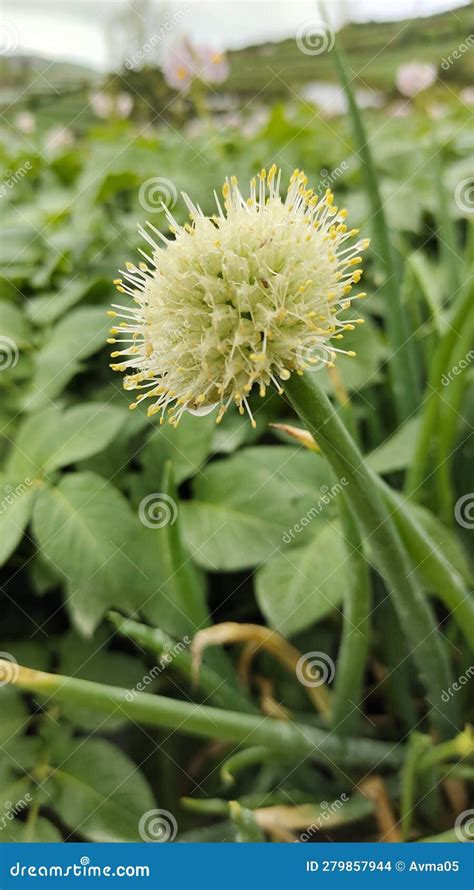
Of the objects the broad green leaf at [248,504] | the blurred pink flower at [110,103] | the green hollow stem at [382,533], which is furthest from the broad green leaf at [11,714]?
the blurred pink flower at [110,103]

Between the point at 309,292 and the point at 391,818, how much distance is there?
54 centimetres

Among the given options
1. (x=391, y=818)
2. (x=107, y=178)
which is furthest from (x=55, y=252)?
(x=391, y=818)

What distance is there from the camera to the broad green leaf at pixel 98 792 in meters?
0.74

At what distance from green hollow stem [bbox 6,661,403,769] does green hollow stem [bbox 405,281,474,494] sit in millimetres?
261

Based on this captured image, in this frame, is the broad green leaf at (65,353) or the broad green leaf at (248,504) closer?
the broad green leaf at (248,504)

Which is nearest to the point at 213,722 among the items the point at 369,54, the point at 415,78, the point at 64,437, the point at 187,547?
the point at 187,547

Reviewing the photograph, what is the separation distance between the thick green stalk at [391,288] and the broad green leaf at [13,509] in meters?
0.40

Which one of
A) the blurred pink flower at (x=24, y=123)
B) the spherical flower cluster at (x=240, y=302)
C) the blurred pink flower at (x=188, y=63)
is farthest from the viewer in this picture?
the blurred pink flower at (x=24, y=123)

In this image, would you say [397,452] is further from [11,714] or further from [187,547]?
[11,714]

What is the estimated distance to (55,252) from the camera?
1062mm

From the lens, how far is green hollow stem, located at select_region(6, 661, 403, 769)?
23.0 inches

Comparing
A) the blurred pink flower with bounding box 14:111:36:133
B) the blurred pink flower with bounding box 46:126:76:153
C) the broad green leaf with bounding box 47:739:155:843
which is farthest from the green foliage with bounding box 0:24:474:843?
the blurred pink flower with bounding box 14:111:36:133

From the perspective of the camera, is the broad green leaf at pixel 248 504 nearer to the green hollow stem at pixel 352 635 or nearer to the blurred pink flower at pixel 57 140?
the green hollow stem at pixel 352 635

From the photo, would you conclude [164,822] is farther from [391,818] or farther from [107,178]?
[107,178]
